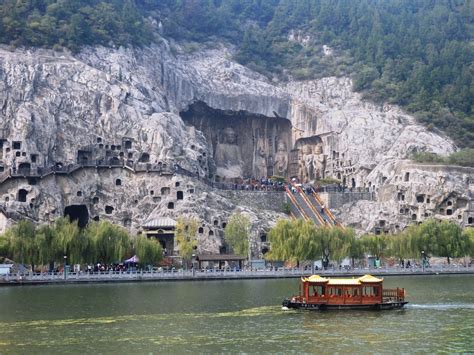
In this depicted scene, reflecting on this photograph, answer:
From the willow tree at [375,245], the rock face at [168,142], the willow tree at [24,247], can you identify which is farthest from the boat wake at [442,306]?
the rock face at [168,142]

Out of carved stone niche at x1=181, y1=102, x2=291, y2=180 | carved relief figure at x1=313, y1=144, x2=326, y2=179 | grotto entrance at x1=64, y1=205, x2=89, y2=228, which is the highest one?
carved stone niche at x1=181, y1=102, x2=291, y2=180

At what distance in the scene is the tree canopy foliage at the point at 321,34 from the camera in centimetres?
12656

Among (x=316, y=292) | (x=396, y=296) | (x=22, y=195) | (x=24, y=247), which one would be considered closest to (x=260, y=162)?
(x=22, y=195)

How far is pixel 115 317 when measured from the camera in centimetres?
5709

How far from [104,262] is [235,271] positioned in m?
12.7

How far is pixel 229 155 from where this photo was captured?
5423 inches

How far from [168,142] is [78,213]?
13.3 meters

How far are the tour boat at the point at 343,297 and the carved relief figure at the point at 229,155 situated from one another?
73028 mm

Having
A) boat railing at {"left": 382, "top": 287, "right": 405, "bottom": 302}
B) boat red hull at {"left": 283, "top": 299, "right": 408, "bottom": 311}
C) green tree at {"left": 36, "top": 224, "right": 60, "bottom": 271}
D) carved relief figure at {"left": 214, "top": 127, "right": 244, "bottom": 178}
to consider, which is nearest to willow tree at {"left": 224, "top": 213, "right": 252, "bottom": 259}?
green tree at {"left": 36, "top": 224, "right": 60, "bottom": 271}

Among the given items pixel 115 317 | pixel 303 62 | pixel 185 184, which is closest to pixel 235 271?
pixel 185 184

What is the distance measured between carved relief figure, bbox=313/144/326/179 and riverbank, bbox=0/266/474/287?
37.5 metres

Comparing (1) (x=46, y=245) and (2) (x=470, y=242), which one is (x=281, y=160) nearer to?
(2) (x=470, y=242)

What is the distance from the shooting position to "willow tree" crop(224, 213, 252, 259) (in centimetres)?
10019

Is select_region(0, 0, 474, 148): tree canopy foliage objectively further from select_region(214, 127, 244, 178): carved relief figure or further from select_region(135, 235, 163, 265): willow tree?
select_region(135, 235, 163, 265): willow tree
